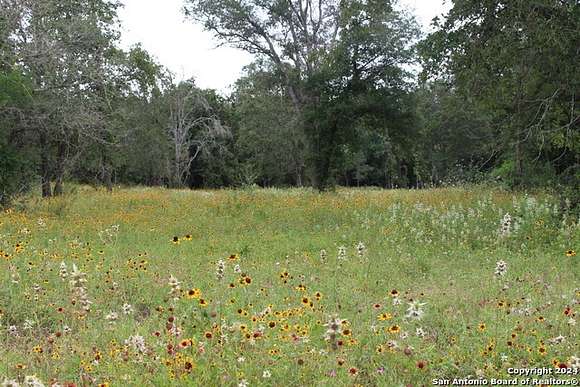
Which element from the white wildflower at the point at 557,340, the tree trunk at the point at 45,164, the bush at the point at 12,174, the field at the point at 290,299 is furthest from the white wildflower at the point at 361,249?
the tree trunk at the point at 45,164

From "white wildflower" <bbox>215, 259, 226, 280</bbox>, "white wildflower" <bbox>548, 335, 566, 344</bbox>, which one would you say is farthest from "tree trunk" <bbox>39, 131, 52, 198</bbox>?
"white wildflower" <bbox>548, 335, 566, 344</bbox>

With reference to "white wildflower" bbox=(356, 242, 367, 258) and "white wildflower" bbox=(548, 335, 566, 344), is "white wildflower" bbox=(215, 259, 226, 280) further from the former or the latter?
"white wildflower" bbox=(548, 335, 566, 344)

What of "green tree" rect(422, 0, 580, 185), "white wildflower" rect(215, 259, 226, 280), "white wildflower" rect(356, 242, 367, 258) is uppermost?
"green tree" rect(422, 0, 580, 185)

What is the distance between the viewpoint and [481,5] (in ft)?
39.0

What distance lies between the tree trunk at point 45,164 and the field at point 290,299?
678cm

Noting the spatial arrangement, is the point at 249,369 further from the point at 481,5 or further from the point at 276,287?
the point at 481,5

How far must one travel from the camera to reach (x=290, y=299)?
604cm

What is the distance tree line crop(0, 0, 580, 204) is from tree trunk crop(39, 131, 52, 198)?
7 centimetres

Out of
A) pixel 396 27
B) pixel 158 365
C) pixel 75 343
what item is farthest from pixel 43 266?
pixel 396 27

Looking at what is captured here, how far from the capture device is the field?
3.81 m

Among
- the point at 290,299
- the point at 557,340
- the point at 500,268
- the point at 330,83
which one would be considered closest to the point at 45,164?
the point at 330,83

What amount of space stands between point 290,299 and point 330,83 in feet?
61.0

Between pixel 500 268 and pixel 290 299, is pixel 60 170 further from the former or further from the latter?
pixel 500 268

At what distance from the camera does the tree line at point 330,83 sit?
39.2 feet
